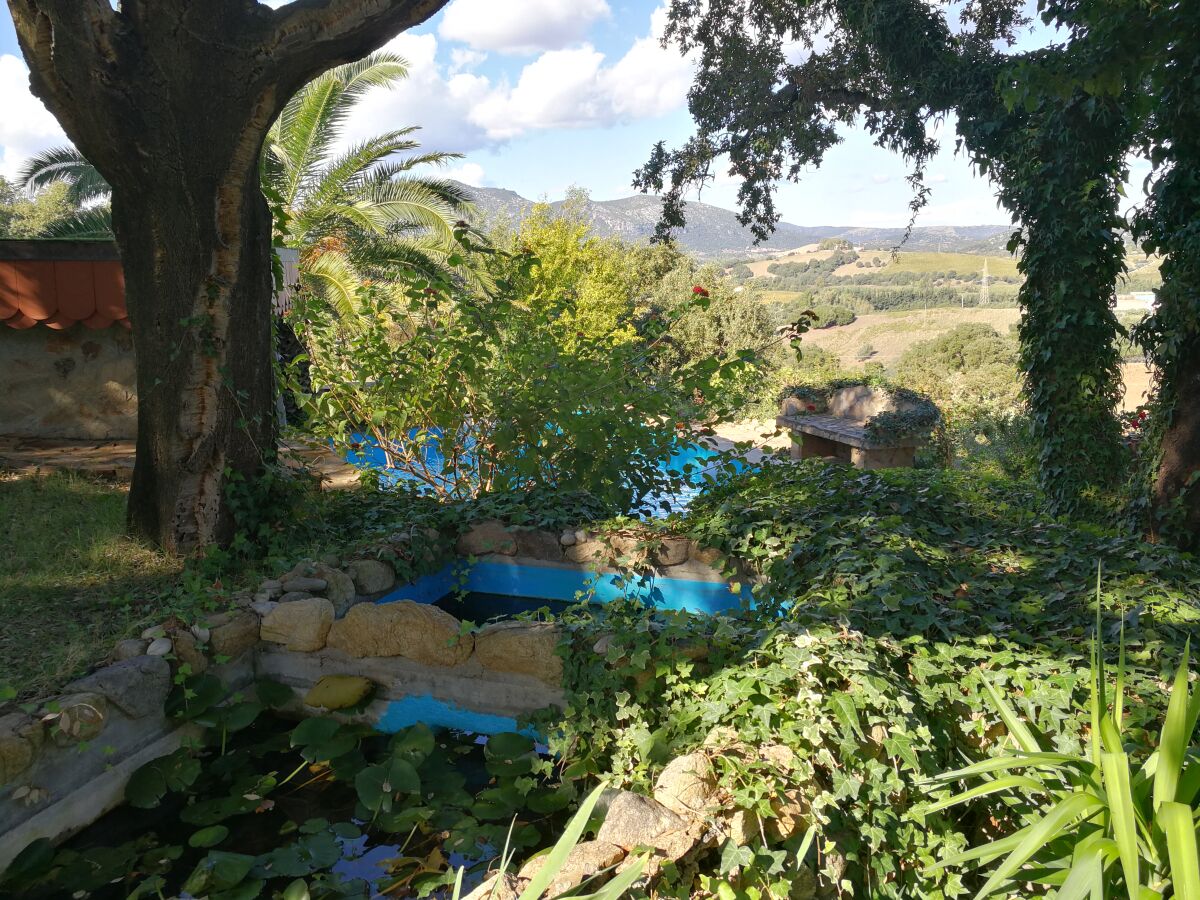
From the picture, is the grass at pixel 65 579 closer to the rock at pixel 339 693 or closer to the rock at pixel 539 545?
the rock at pixel 339 693

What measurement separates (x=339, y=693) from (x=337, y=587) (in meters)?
0.64

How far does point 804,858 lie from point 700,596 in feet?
8.04

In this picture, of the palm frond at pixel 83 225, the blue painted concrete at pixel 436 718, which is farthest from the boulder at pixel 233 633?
the palm frond at pixel 83 225

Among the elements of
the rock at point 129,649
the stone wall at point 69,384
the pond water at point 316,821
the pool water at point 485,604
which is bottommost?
the pond water at point 316,821

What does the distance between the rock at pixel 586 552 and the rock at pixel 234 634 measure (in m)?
1.68

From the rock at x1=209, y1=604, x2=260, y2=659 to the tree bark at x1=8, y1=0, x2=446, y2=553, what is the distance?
101 centimetres

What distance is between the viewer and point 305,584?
12.6ft

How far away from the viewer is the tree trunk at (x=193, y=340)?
4.10 m

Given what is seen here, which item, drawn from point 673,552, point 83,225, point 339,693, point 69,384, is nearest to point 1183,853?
point 339,693

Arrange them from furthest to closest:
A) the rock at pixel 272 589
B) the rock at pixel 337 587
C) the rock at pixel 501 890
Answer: the rock at pixel 337 587, the rock at pixel 272 589, the rock at pixel 501 890

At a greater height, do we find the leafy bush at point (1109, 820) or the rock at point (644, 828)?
the leafy bush at point (1109, 820)

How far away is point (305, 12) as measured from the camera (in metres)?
3.87

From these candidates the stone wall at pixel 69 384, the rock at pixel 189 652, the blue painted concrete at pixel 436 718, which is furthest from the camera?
the stone wall at pixel 69 384

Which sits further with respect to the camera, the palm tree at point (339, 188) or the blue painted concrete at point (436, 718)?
the palm tree at point (339, 188)
